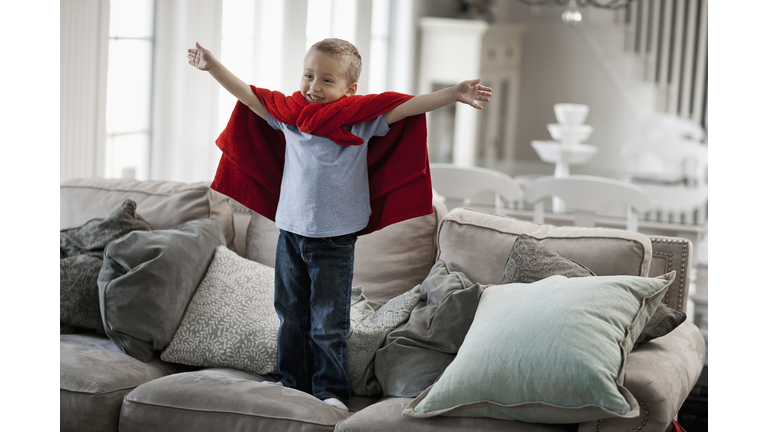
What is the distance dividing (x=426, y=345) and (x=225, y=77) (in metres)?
0.77

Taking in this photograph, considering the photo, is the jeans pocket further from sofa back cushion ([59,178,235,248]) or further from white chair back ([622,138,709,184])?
white chair back ([622,138,709,184])

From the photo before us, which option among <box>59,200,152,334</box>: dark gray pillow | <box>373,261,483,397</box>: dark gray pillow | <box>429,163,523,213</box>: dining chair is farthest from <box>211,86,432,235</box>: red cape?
<box>429,163,523,213</box>: dining chair

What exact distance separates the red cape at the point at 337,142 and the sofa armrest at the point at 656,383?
0.56 metres

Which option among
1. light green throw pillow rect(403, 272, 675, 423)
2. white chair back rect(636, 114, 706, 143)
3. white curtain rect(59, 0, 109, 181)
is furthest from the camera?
white chair back rect(636, 114, 706, 143)

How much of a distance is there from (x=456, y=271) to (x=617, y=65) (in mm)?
5712

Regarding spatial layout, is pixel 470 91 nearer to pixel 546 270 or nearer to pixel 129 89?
pixel 546 270

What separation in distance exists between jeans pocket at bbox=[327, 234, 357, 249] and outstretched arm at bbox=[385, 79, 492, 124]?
0.91 ft

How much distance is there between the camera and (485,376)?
4.27ft

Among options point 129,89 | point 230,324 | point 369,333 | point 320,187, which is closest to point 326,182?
point 320,187

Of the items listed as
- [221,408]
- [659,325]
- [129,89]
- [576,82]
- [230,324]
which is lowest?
[221,408]

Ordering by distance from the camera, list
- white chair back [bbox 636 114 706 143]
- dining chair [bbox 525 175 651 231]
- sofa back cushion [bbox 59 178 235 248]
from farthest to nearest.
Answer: white chair back [bbox 636 114 706 143], dining chair [bbox 525 175 651 231], sofa back cushion [bbox 59 178 235 248]

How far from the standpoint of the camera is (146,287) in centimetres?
175

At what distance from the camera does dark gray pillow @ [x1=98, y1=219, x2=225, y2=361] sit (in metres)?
1.73
